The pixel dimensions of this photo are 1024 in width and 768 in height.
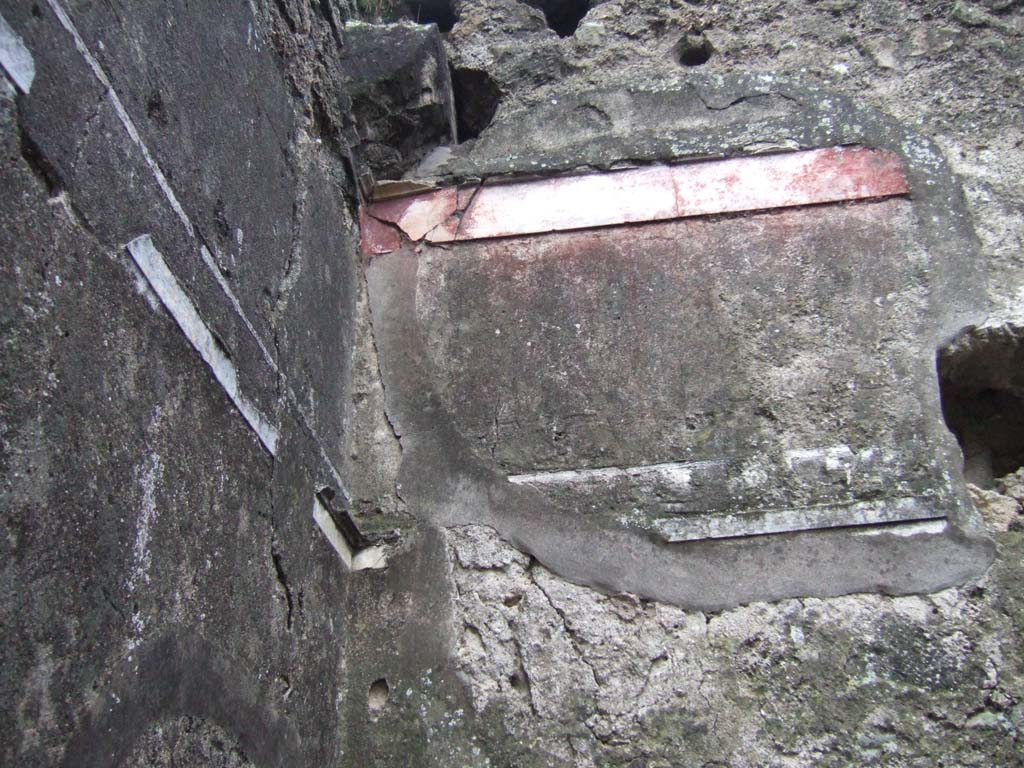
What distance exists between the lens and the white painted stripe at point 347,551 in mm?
2268

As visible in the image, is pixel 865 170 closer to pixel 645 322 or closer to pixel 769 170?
pixel 769 170

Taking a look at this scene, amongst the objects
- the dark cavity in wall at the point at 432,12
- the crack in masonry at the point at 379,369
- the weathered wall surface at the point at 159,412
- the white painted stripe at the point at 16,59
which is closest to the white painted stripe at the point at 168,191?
the weathered wall surface at the point at 159,412

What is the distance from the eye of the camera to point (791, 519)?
235cm

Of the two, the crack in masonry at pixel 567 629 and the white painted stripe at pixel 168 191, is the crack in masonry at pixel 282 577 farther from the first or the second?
the crack in masonry at pixel 567 629

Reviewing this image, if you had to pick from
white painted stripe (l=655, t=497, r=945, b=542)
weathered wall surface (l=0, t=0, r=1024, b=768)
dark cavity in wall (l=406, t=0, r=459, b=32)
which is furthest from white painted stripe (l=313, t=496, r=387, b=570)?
dark cavity in wall (l=406, t=0, r=459, b=32)

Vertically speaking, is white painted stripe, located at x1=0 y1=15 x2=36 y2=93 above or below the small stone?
above

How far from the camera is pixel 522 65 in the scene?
3.17 m

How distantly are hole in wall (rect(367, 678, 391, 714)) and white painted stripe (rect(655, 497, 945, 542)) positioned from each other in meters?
0.78

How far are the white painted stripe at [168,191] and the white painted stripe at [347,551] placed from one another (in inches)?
6.6

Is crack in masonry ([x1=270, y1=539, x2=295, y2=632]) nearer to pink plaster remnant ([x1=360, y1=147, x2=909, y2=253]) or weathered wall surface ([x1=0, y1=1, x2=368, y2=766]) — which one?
weathered wall surface ([x1=0, y1=1, x2=368, y2=766])

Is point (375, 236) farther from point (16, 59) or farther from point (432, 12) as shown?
point (16, 59)

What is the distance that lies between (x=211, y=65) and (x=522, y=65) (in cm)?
148

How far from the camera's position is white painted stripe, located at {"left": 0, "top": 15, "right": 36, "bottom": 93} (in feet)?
3.92

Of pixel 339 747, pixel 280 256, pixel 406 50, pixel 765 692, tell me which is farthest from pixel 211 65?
pixel 765 692
